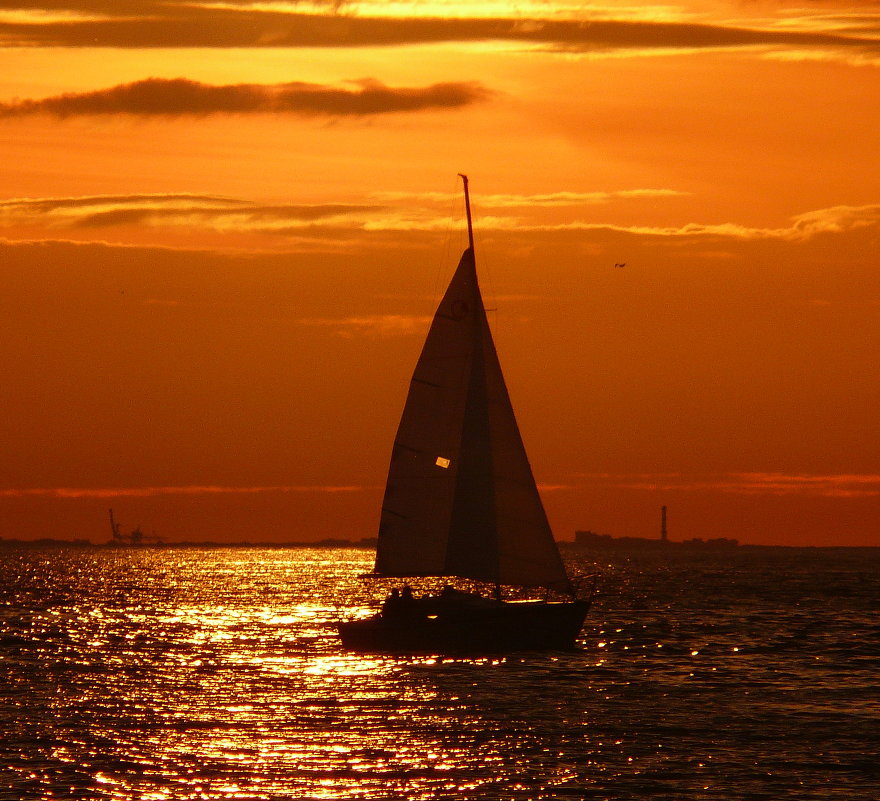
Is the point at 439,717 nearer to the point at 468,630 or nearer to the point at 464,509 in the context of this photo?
the point at 468,630

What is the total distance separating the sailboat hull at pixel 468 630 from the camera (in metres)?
64.7

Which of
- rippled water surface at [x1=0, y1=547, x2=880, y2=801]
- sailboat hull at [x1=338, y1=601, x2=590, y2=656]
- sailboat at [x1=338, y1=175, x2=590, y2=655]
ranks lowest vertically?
rippled water surface at [x1=0, y1=547, x2=880, y2=801]

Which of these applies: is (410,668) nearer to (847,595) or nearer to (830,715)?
(830,715)

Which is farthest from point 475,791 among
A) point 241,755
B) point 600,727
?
point 600,727

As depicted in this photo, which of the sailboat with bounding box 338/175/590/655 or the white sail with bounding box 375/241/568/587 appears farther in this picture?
the white sail with bounding box 375/241/568/587

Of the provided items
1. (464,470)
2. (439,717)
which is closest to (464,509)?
(464,470)

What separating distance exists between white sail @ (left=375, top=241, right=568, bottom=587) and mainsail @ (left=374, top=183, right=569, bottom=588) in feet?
0.14

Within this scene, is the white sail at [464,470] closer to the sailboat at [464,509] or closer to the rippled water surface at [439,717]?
the sailboat at [464,509]

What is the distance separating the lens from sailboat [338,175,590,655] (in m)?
65.1

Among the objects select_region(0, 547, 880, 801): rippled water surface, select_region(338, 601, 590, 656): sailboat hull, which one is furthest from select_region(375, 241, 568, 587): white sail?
select_region(0, 547, 880, 801): rippled water surface

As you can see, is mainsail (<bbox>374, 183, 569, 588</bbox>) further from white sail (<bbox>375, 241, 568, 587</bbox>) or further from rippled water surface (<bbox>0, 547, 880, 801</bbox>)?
rippled water surface (<bbox>0, 547, 880, 801</bbox>)

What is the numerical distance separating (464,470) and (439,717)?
16.9 metres

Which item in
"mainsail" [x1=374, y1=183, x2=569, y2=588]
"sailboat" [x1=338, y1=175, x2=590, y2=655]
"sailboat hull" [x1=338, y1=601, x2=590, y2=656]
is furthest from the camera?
"mainsail" [x1=374, y1=183, x2=569, y2=588]

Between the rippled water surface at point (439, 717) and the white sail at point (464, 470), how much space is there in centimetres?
461
